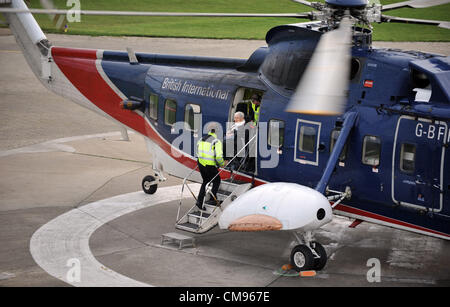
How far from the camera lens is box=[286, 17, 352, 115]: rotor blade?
27.2ft

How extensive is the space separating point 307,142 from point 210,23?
40629mm

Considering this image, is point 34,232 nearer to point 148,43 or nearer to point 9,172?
point 9,172

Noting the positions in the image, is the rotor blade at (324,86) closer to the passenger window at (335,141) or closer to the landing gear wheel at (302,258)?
the passenger window at (335,141)

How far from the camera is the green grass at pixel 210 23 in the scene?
44.8 metres

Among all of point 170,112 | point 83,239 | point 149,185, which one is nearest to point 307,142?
point 170,112

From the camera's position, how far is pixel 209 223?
12555mm

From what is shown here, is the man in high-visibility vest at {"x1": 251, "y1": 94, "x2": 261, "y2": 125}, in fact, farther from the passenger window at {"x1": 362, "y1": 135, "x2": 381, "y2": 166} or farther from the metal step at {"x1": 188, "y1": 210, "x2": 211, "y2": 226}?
the passenger window at {"x1": 362, "y1": 135, "x2": 381, "y2": 166}

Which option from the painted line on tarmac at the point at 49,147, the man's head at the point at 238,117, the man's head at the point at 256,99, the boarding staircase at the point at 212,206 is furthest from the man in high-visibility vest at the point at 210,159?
the painted line on tarmac at the point at 49,147

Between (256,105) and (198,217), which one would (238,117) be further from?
(198,217)

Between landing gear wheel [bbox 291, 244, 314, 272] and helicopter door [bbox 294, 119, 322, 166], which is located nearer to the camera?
landing gear wheel [bbox 291, 244, 314, 272]

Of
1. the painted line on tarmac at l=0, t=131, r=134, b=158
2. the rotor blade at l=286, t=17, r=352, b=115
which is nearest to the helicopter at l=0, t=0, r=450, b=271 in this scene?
the rotor blade at l=286, t=17, r=352, b=115

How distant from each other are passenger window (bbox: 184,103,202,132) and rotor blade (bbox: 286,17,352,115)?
16.9ft

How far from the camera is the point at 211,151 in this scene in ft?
41.6
